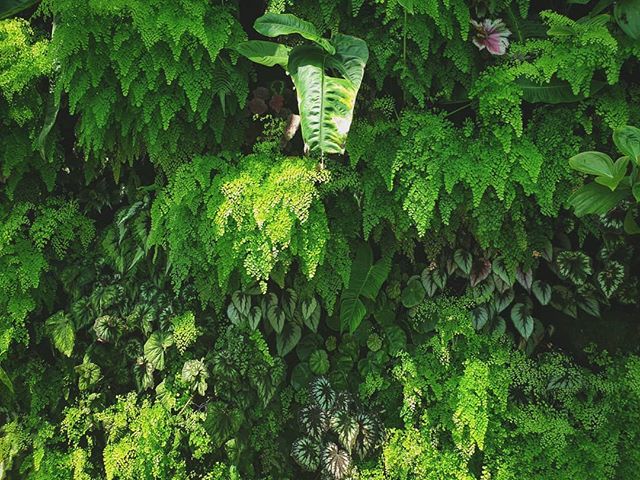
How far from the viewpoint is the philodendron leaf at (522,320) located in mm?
2969

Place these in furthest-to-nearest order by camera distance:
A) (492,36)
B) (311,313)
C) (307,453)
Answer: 1. (311,313)
2. (307,453)
3. (492,36)

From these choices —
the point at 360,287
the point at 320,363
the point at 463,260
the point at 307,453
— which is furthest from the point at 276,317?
the point at 463,260

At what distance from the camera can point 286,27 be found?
2.51m

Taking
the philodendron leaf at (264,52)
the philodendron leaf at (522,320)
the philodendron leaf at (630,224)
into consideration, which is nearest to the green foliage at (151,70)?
the philodendron leaf at (264,52)

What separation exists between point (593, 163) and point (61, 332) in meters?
2.71

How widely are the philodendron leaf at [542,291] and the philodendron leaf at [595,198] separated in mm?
567

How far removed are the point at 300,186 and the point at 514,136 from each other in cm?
101

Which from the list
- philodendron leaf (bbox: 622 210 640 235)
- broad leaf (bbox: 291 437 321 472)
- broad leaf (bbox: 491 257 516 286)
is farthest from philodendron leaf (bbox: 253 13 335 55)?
broad leaf (bbox: 291 437 321 472)

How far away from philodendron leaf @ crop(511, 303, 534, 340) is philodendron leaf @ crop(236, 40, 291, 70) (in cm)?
168

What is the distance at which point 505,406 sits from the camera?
111 inches

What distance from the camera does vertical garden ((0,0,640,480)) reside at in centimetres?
265

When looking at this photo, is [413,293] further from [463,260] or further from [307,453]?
[307,453]

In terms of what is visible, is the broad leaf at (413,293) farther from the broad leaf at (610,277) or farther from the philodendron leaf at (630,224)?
the philodendron leaf at (630,224)

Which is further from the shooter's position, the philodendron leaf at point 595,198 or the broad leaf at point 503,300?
the broad leaf at point 503,300
